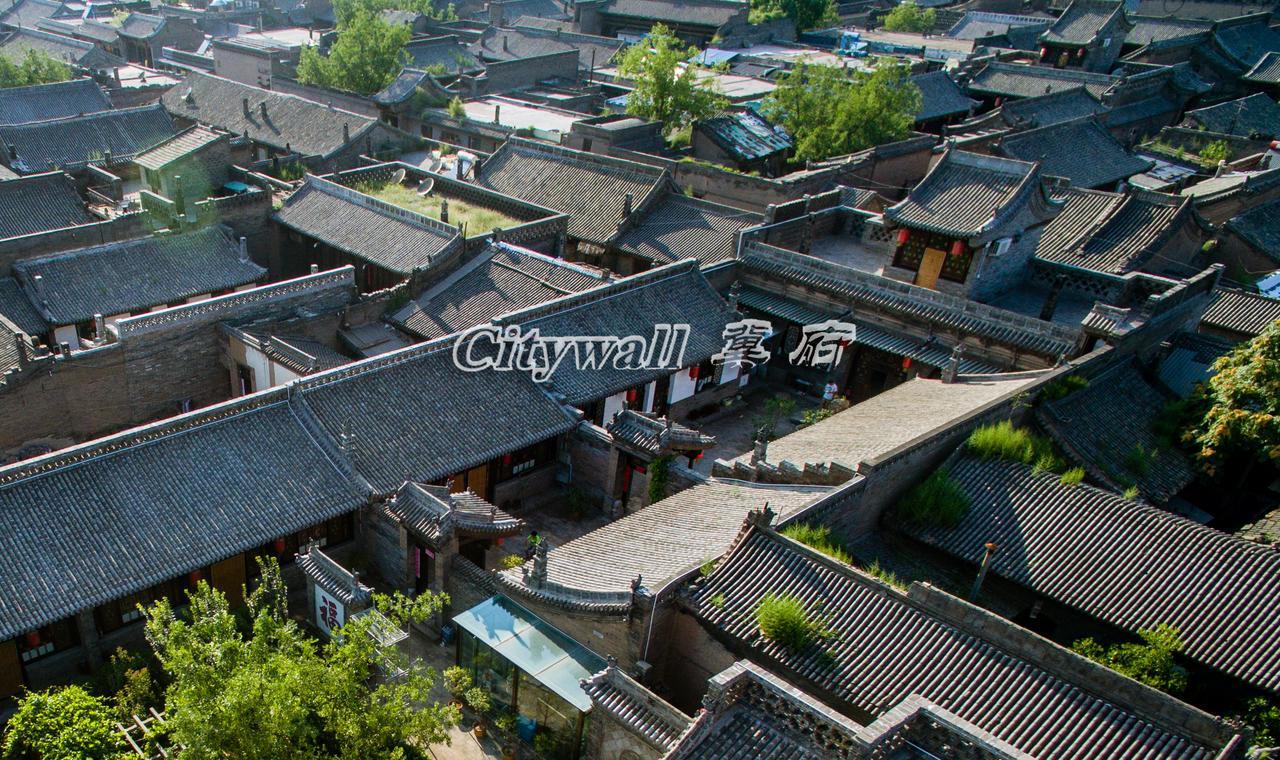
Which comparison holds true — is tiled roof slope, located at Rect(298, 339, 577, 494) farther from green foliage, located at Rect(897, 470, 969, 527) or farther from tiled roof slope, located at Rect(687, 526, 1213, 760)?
green foliage, located at Rect(897, 470, 969, 527)

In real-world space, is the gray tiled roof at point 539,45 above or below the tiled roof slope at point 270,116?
above

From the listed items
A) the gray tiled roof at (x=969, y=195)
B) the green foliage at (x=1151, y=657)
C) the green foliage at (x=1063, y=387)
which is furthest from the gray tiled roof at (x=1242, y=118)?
the green foliage at (x=1151, y=657)

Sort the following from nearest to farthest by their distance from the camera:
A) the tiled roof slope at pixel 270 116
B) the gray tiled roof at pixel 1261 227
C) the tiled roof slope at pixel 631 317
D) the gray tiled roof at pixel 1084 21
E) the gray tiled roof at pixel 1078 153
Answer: the tiled roof slope at pixel 631 317 → the gray tiled roof at pixel 1261 227 → the gray tiled roof at pixel 1078 153 → the tiled roof slope at pixel 270 116 → the gray tiled roof at pixel 1084 21

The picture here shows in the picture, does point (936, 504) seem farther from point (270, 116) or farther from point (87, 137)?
point (87, 137)

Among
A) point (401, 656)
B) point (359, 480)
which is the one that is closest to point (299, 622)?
point (359, 480)

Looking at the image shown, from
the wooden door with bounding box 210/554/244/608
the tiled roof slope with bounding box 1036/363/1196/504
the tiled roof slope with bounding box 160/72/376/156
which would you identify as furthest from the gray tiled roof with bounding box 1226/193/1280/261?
the tiled roof slope with bounding box 160/72/376/156

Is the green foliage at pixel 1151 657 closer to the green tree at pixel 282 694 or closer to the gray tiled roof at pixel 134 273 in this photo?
the green tree at pixel 282 694
